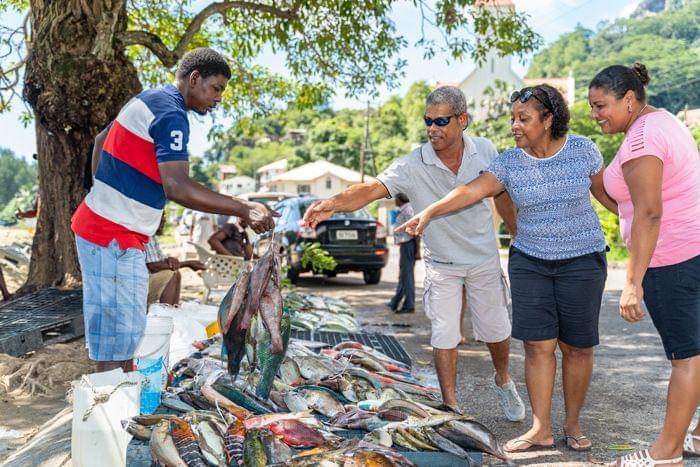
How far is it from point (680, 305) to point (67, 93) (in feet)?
20.6

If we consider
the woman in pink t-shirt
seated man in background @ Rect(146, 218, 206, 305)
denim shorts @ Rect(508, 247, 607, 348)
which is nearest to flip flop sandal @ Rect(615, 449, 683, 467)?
the woman in pink t-shirt

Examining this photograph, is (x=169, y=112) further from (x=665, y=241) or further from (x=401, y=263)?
(x=401, y=263)

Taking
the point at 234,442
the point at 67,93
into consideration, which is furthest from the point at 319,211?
the point at 67,93

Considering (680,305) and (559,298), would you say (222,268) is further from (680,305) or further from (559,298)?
(680,305)

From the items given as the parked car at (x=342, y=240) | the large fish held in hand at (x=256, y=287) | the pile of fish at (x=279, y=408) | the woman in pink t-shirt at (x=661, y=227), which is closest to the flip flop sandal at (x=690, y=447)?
the woman in pink t-shirt at (x=661, y=227)

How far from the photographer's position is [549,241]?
4277 millimetres

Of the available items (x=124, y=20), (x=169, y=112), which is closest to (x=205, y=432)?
(x=169, y=112)

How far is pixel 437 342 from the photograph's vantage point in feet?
15.7

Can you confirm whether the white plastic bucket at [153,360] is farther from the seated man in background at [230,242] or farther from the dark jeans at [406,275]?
the dark jeans at [406,275]

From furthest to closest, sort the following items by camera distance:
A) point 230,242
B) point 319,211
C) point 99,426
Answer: point 230,242 < point 319,211 < point 99,426

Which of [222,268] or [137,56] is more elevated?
[137,56]

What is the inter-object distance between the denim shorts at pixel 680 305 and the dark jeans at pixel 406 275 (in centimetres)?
624

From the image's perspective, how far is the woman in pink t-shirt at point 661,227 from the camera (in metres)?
3.66

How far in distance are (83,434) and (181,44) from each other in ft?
21.5
